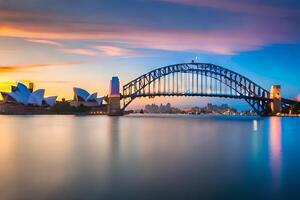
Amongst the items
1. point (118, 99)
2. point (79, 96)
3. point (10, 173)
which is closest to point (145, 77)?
point (118, 99)

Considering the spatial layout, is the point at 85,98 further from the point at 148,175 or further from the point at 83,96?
the point at 148,175

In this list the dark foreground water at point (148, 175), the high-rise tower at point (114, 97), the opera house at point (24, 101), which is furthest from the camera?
the opera house at point (24, 101)

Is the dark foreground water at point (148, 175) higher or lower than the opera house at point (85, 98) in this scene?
lower

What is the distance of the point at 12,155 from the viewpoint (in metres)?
21.4

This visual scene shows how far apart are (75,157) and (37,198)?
8.91 m

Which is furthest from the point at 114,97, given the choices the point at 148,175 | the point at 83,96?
the point at 148,175

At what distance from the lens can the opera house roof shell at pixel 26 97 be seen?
132875mm

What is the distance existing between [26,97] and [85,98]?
19025 mm

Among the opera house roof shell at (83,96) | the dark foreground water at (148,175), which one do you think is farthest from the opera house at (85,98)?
the dark foreground water at (148,175)

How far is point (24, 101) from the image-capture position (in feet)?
450

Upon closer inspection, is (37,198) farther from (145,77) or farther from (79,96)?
(79,96)

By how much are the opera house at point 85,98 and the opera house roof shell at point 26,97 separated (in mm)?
10930

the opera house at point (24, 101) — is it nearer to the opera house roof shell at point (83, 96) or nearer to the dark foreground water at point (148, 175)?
the opera house roof shell at point (83, 96)

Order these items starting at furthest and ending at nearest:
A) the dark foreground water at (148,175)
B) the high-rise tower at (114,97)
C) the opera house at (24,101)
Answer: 1. the opera house at (24,101)
2. the high-rise tower at (114,97)
3. the dark foreground water at (148,175)
